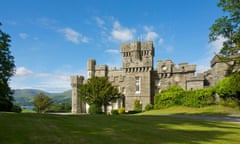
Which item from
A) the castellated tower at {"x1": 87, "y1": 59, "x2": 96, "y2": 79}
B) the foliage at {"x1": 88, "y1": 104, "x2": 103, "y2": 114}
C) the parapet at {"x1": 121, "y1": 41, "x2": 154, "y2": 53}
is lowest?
the foliage at {"x1": 88, "y1": 104, "x2": 103, "y2": 114}

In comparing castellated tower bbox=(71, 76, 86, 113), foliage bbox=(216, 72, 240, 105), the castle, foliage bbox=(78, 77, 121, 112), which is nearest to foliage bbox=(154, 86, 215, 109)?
foliage bbox=(216, 72, 240, 105)

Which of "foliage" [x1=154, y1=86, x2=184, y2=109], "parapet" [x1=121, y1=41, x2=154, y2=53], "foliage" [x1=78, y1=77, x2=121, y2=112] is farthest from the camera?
"parapet" [x1=121, y1=41, x2=154, y2=53]

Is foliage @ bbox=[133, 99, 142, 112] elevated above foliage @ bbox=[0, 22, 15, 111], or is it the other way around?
foliage @ bbox=[0, 22, 15, 111]

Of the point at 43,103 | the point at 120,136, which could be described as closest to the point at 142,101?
the point at 43,103

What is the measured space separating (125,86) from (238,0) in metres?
37.2

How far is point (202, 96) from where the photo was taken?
39.8 metres

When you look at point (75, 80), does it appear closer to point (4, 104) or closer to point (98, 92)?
point (98, 92)

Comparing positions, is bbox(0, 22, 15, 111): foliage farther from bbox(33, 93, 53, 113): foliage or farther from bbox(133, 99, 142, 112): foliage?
bbox(33, 93, 53, 113): foliage

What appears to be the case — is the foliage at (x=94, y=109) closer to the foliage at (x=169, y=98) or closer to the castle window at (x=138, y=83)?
the castle window at (x=138, y=83)

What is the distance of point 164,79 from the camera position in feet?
170

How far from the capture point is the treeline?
119 feet

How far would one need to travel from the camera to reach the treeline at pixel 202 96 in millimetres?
36397

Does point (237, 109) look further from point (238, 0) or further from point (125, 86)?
point (125, 86)

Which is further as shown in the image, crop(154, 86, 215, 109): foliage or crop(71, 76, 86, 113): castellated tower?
crop(71, 76, 86, 113): castellated tower
